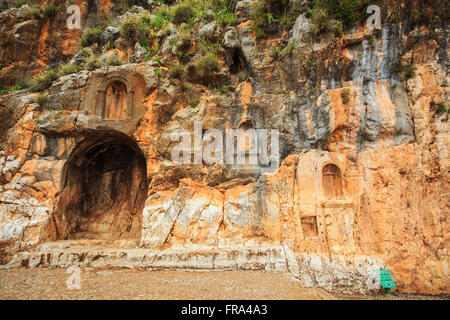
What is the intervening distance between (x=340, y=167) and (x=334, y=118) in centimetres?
194

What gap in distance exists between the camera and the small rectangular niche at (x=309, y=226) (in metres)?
9.71

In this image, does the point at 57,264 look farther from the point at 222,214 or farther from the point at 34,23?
the point at 34,23

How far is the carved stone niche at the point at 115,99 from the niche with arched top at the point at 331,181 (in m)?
8.75

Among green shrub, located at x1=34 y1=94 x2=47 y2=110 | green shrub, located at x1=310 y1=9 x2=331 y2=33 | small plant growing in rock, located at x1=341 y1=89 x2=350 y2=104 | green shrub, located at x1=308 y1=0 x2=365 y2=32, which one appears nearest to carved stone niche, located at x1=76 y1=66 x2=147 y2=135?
green shrub, located at x1=34 y1=94 x2=47 y2=110

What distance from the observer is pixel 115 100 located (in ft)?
41.8

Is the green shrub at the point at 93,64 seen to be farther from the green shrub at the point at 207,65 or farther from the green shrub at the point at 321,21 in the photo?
the green shrub at the point at 321,21

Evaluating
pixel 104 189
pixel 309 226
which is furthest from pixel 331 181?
pixel 104 189

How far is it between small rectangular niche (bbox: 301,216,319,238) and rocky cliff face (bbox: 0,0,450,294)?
0.13 feet

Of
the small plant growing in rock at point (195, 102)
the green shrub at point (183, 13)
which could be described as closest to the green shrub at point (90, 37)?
the green shrub at point (183, 13)

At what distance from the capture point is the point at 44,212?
35.7ft

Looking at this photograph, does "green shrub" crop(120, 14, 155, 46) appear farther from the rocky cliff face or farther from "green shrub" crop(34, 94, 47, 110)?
"green shrub" crop(34, 94, 47, 110)

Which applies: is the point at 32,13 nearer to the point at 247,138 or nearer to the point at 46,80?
the point at 46,80

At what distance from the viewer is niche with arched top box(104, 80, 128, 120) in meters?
12.5

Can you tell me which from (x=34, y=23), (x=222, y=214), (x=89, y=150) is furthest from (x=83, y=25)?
(x=222, y=214)
